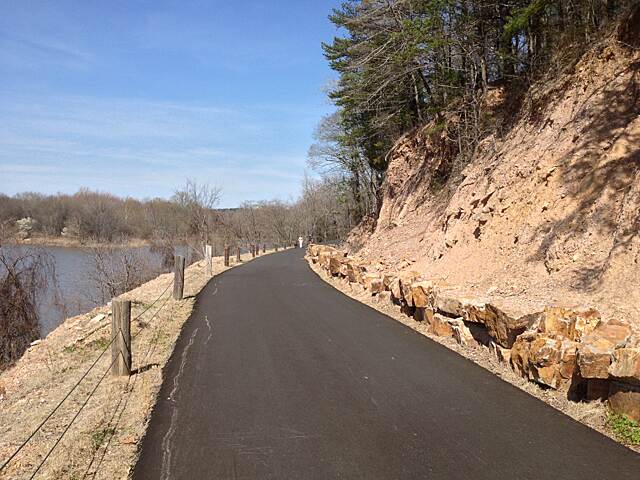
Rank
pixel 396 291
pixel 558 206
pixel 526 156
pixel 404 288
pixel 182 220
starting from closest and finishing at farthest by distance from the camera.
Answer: pixel 558 206 < pixel 404 288 < pixel 396 291 < pixel 526 156 < pixel 182 220

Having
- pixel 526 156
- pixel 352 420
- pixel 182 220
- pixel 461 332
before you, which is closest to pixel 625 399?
pixel 352 420

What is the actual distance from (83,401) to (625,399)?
5.92 m

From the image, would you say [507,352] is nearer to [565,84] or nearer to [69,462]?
[69,462]

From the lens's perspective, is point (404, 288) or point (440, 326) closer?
point (440, 326)

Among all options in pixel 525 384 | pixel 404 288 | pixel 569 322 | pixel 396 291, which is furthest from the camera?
pixel 396 291

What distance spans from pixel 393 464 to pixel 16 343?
16.8 metres

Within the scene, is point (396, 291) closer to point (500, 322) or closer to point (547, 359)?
point (500, 322)

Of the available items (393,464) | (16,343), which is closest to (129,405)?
(393,464)

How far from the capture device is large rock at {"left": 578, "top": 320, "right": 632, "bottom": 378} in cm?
500

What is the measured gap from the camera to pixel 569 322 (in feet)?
20.4

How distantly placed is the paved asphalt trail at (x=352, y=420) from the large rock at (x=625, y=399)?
37cm

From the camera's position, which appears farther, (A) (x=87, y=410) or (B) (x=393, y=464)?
(A) (x=87, y=410)

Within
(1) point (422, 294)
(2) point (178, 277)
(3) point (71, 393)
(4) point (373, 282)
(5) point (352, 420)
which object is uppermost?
(2) point (178, 277)

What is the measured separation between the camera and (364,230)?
1287 inches
